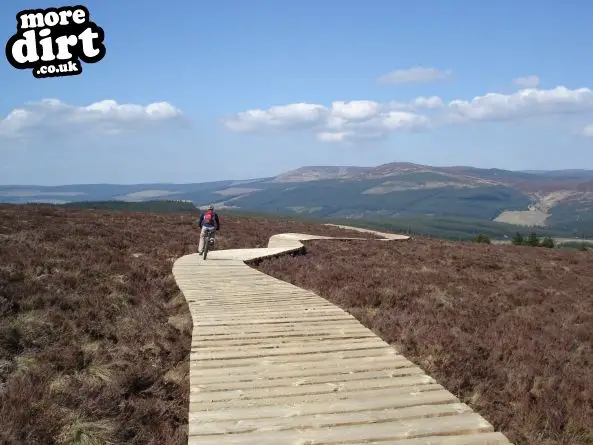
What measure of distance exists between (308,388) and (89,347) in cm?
460

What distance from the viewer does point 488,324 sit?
12.0 m

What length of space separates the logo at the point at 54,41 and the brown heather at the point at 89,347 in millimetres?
6513

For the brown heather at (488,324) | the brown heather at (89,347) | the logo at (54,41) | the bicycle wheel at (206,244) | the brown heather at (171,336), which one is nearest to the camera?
the brown heather at (89,347)

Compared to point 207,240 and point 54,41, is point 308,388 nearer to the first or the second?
point 207,240

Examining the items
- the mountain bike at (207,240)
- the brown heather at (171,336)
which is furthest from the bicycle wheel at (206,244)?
the brown heather at (171,336)

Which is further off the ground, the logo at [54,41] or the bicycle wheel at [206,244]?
the logo at [54,41]

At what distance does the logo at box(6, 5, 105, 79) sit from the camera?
16.3 meters

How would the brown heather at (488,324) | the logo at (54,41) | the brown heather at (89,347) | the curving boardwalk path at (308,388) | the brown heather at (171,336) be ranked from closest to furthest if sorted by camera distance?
1. the curving boardwalk path at (308,388)
2. the brown heather at (89,347)
3. the brown heather at (171,336)
4. the brown heather at (488,324)
5. the logo at (54,41)

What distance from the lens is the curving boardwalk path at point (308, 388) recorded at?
202 inches

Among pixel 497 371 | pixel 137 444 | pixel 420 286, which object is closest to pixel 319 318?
pixel 497 371

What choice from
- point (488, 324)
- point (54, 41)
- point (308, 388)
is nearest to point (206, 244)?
point (54, 41)

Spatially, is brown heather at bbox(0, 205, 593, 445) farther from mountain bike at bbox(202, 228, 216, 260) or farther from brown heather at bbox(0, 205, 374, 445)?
mountain bike at bbox(202, 228, 216, 260)

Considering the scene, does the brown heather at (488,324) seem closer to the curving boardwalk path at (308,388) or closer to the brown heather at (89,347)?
the curving boardwalk path at (308,388)

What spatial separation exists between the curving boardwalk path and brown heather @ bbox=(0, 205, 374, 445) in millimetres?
593
